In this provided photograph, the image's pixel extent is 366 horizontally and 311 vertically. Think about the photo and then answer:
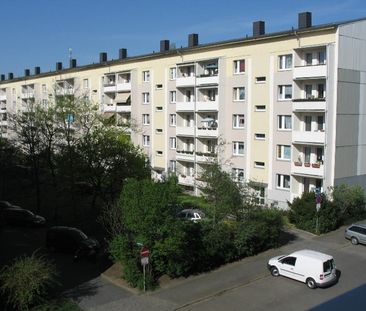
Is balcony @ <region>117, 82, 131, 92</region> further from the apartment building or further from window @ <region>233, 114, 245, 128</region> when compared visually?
window @ <region>233, 114, 245, 128</region>

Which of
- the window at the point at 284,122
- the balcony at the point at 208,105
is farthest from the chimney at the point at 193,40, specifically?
the window at the point at 284,122

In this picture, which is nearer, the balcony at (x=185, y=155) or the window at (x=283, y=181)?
the window at (x=283, y=181)

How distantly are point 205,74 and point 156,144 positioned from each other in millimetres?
10859

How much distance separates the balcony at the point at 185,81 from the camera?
47438 mm

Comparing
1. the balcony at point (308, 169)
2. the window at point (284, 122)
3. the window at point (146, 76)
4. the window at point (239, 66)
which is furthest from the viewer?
the window at point (146, 76)

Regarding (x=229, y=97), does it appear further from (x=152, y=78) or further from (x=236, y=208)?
(x=236, y=208)

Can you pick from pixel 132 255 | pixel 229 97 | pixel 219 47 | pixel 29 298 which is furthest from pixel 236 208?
pixel 219 47

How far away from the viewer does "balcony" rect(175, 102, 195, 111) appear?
158 feet

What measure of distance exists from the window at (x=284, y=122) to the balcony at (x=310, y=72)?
3562mm

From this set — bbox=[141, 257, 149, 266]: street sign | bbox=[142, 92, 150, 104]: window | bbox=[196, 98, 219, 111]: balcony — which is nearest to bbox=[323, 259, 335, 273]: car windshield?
bbox=[141, 257, 149, 266]: street sign

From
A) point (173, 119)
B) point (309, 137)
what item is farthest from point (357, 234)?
point (173, 119)

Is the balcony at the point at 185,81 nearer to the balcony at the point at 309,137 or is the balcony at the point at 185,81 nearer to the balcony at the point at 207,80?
the balcony at the point at 207,80

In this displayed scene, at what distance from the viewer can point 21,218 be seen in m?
40.1

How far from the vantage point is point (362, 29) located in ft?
125
